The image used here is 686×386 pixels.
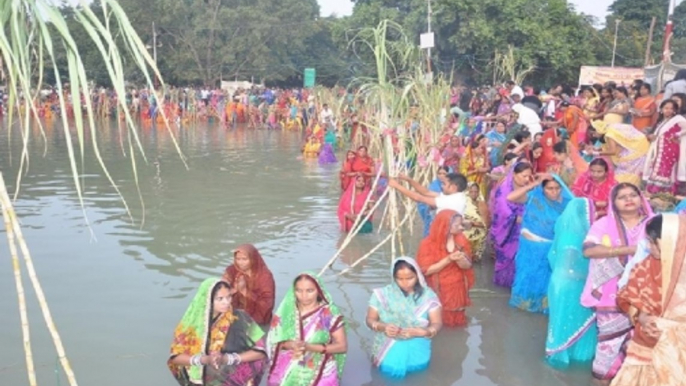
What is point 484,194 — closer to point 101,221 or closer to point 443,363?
point 443,363

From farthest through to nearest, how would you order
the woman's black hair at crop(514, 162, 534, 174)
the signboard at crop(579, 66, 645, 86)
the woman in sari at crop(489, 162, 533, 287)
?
the signboard at crop(579, 66, 645, 86)
the woman in sari at crop(489, 162, 533, 287)
the woman's black hair at crop(514, 162, 534, 174)

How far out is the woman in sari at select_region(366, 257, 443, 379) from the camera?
420cm

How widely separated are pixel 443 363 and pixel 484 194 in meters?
4.09

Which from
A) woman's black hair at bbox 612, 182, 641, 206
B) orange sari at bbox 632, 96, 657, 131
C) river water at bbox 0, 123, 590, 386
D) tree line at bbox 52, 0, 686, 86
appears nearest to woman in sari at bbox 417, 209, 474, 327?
river water at bbox 0, 123, 590, 386

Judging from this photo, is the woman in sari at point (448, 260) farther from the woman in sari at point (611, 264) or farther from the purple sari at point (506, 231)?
the purple sari at point (506, 231)

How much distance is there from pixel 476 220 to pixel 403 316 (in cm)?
249

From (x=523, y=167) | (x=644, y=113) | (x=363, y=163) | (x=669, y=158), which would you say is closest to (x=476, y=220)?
(x=523, y=167)

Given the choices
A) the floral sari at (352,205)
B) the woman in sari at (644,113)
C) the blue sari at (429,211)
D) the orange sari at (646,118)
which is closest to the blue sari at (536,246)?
the blue sari at (429,211)

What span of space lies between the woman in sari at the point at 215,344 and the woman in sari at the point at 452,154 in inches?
197

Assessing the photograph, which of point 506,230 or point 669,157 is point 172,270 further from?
point 669,157

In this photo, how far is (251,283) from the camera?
4.97 m

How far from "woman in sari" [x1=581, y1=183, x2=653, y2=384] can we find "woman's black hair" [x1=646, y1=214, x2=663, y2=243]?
0.82 m

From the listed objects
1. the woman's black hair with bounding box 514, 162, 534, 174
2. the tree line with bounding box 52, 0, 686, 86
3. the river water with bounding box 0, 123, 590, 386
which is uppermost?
the tree line with bounding box 52, 0, 686, 86

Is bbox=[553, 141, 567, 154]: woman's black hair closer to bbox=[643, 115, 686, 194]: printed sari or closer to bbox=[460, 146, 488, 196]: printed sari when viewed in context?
bbox=[643, 115, 686, 194]: printed sari
